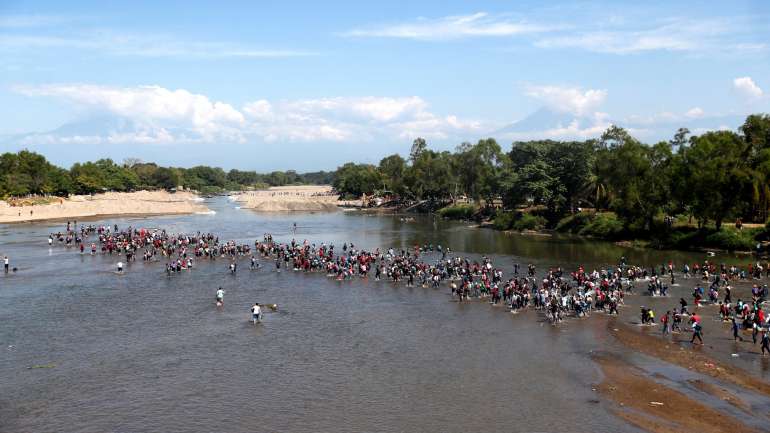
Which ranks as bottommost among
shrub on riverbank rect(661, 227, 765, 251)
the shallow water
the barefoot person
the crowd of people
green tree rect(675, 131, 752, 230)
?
the shallow water

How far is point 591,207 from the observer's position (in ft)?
307

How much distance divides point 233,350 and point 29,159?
124436mm

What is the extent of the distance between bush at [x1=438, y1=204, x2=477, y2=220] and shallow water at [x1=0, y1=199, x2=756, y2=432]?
65204 mm

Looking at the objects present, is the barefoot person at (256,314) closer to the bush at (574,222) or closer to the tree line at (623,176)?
the tree line at (623,176)

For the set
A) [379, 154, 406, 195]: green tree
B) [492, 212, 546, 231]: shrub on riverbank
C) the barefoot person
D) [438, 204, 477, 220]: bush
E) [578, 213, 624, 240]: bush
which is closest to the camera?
the barefoot person

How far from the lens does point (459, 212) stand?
377 ft

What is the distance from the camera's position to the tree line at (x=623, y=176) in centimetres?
6203

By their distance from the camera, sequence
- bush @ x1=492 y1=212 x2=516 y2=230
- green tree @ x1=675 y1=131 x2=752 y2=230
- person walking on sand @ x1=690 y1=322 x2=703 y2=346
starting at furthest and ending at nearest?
bush @ x1=492 y1=212 x2=516 y2=230, green tree @ x1=675 y1=131 x2=752 y2=230, person walking on sand @ x1=690 y1=322 x2=703 y2=346

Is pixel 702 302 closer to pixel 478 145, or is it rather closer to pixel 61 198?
pixel 478 145

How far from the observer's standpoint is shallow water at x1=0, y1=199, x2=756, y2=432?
73.4 feet

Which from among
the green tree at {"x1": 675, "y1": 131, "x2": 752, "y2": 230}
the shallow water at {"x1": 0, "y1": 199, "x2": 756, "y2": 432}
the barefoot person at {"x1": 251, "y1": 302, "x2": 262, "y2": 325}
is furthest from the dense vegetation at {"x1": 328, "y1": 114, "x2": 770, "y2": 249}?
the barefoot person at {"x1": 251, "y1": 302, "x2": 262, "y2": 325}

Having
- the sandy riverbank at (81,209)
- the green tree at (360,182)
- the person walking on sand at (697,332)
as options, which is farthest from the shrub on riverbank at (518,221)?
the green tree at (360,182)

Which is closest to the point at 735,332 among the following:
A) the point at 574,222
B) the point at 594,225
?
the point at 594,225

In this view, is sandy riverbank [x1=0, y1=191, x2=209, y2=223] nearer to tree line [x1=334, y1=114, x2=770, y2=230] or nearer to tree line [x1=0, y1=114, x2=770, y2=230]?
tree line [x1=0, y1=114, x2=770, y2=230]
